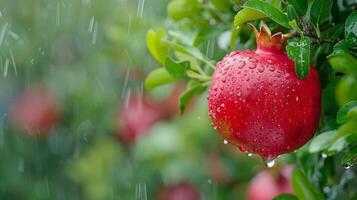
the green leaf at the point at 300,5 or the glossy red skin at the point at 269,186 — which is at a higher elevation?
the green leaf at the point at 300,5

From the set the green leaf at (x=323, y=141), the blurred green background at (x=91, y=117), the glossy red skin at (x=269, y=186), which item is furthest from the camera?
the blurred green background at (x=91, y=117)

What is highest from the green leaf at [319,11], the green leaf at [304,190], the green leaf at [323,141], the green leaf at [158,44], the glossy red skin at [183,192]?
the green leaf at [319,11]

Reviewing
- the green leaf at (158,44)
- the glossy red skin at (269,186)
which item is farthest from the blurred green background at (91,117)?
the green leaf at (158,44)

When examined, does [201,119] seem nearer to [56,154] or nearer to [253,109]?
[56,154]

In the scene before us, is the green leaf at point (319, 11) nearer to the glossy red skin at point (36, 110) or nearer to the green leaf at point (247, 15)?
the green leaf at point (247, 15)

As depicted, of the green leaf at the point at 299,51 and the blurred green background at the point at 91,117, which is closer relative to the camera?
the green leaf at the point at 299,51

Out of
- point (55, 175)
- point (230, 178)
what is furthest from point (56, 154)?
point (230, 178)

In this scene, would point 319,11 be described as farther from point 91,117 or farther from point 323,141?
point 91,117
